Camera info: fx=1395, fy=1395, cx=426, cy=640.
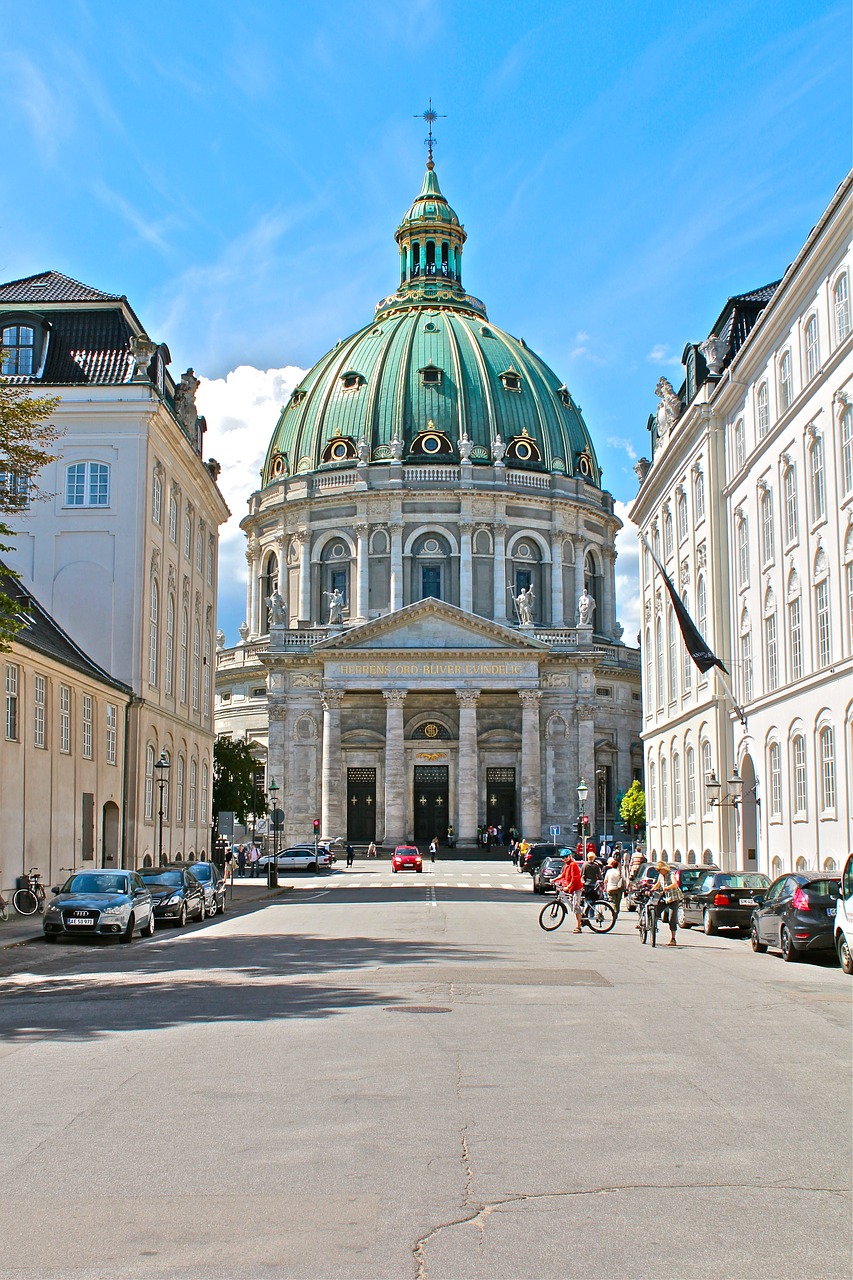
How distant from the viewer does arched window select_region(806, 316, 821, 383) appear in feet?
112

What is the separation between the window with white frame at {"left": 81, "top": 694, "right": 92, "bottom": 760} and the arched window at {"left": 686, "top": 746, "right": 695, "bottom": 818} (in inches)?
863

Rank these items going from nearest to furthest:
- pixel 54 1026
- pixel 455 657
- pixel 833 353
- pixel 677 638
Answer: pixel 54 1026, pixel 833 353, pixel 677 638, pixel 455 657

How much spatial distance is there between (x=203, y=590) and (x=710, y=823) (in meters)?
22.9

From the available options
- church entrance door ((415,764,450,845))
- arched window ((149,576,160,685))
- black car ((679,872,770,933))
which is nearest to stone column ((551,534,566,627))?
church entrance door ((415,764,450,845))

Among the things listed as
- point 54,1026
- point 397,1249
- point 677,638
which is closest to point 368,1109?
point 397,1249

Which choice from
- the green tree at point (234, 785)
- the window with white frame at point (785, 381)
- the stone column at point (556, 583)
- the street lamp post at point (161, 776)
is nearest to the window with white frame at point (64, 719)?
the street lamp post at point (161, 776)

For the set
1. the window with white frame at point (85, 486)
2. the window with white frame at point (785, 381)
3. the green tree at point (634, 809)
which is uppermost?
the window with white frame at point (785, 381)

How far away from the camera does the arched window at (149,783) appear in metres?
45.4

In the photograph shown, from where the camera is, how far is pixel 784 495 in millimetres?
37406

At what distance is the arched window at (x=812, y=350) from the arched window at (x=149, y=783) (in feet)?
77.6

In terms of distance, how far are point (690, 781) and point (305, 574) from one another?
187 feet

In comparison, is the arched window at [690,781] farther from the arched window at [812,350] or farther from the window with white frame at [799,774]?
the arched window at [812,350]

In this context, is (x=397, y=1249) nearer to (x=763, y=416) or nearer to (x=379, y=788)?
(x=763, y=416)

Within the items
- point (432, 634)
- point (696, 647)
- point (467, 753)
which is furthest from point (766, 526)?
point (467, 753)
